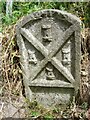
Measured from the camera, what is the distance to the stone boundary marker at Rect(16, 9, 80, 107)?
3986 mm

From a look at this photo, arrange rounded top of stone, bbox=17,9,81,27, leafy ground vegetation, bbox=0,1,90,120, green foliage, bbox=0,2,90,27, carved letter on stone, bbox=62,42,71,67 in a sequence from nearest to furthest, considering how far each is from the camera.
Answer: rounded top of stone, bbox=17,9,81,27 → carved letter on stone, bbox=62,42,71,67 → leafy ground vegetation, bbox=0,1,90,120 → green foliage, bbox=0,2,90,27

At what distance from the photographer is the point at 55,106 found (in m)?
4.32

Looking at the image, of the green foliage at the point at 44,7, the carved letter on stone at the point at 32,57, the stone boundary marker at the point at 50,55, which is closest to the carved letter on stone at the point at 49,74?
the stone boundary marker at the point at 50,55

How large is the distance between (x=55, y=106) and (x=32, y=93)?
32cm

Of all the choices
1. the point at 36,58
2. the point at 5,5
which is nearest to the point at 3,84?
the point at 36,58

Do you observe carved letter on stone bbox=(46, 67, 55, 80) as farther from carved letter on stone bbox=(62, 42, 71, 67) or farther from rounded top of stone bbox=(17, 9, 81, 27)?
rounded top of stone bbox=(17, 9, 81, 27)

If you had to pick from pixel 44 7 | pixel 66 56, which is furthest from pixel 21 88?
pixel 44 7

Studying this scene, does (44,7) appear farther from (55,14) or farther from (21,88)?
(21,88)

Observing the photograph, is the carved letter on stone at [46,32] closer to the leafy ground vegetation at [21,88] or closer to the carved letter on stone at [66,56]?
the carved letter on stone at [66,56]

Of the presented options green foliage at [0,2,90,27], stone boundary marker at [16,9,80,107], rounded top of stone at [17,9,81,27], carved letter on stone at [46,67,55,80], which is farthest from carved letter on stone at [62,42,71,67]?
green foliage at [0,2,90,27]

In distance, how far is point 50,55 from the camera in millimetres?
4109

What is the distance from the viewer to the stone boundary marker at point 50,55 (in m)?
3.99

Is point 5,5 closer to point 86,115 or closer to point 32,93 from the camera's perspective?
point 32,93

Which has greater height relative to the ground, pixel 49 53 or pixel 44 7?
pixel 44 7
